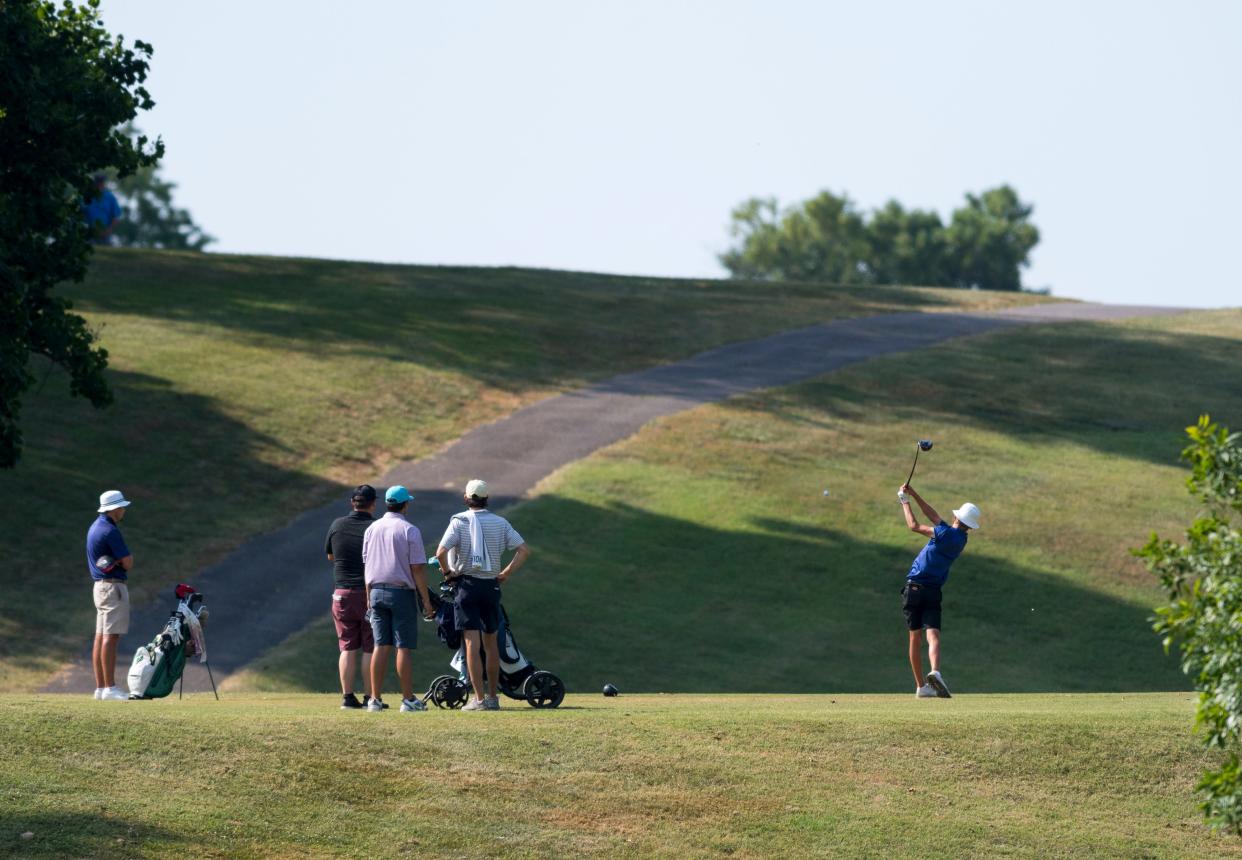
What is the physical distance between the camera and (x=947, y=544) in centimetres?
1866

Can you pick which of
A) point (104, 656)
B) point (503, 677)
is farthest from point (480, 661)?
point (104, 656)

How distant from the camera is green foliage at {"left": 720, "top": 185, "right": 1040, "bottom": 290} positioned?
11525 centimetres

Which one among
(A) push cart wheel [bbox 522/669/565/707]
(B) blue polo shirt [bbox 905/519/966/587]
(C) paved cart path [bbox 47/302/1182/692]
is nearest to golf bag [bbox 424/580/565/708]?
(A) push cart wheel [bbox 522/669/565/707]

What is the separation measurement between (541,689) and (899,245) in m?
104

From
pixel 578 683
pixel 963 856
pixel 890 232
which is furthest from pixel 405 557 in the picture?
pixel 890 232

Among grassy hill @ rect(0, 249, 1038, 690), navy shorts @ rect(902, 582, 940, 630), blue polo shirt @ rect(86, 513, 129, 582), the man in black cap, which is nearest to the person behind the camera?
the man in black cap

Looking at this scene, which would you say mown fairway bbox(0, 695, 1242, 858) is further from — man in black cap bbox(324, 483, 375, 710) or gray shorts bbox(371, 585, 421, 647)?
man in black cap bbox(324, 483, 375, 710)

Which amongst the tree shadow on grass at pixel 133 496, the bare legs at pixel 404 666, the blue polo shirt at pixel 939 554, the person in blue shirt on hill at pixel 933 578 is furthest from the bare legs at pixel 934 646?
the tree shadow on grass at pixel 133 496

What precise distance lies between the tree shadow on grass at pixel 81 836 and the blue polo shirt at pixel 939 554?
9.93 metres

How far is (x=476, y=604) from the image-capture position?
50.1 feet

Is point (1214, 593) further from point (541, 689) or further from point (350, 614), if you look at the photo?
point (350, 614)

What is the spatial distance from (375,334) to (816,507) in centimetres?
1615

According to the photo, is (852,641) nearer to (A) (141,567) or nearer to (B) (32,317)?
(A) (141,567)

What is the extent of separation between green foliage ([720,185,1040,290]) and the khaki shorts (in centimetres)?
9922
